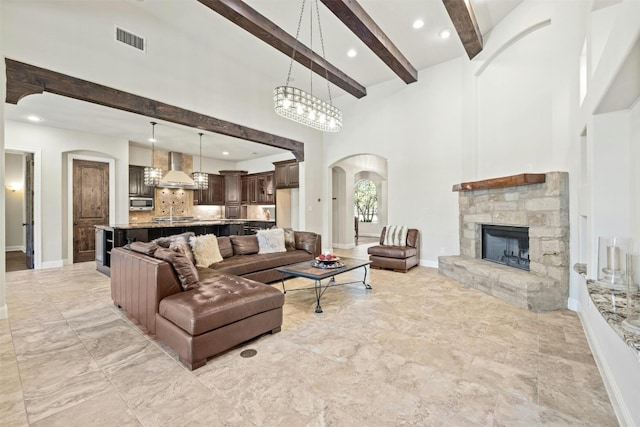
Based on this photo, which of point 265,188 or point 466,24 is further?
point 265,188

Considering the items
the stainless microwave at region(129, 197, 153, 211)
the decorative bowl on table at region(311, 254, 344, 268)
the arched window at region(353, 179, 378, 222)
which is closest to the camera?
the decorative bowl on table at region(311, 254, 344, 268)

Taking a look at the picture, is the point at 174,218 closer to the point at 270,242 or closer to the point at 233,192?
the point at 233,192

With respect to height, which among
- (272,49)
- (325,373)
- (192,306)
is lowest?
(325,373)

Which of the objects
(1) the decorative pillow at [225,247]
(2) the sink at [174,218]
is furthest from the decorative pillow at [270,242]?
(2) the sink at [174,218]

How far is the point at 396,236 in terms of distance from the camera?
20.2 ft

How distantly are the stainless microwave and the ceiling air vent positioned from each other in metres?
4.80

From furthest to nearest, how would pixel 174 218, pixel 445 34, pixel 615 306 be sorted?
1. pixel 174 218
2. pixel 445 34
3. pixel 615 306

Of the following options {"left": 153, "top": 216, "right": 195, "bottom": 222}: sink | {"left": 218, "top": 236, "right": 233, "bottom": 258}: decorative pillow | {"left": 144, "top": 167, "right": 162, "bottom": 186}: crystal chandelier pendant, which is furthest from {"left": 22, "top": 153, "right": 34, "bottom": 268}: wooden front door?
{"left": 218, "top": 236, "right": 233, "bottom": 258}: decorative pillow

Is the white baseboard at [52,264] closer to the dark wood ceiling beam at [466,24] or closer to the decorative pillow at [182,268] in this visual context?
the decorative pillow at [182,268]

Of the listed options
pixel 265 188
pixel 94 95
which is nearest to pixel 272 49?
pixel 94 95

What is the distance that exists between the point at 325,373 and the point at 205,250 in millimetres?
2652

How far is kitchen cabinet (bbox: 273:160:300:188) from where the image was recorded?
820 cm

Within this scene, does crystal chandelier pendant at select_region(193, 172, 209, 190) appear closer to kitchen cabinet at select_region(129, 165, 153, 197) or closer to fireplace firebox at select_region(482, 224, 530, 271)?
kitchen cabinet at select_region(129, 165, 153, 197)

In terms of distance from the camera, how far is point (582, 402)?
1.81 m
